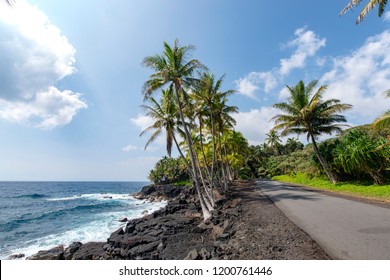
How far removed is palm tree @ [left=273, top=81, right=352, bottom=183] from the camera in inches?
839

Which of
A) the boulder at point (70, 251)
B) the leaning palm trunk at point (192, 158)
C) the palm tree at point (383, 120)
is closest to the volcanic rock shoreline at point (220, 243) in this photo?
the boulder at point (70, 251)

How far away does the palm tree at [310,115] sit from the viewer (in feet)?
69.9

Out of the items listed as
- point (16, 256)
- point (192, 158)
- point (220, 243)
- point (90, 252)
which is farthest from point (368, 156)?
point (16, 256)

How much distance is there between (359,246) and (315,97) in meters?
19.5

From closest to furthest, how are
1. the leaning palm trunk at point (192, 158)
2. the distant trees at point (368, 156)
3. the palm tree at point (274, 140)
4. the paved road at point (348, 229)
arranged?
the paved road at point (348, 229), the leaning palm trunk at point (192, 158), the distant trees at point (368, 156), the palm tree at point (274, 140)

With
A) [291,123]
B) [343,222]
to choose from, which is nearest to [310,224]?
[343,222]

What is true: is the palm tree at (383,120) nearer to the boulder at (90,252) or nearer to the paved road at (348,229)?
the paved road at (348,229)

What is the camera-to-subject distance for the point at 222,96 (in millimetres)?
18438

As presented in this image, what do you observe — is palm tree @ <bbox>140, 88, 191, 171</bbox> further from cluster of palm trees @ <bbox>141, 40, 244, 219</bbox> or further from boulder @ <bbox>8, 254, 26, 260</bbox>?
boulder @ <bbox>8, 254, 26, 260</bbox>

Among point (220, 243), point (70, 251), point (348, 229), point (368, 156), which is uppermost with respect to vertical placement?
point (368, 156)

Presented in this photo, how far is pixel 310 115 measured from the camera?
22.0m

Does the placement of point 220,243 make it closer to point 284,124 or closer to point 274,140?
point 284,124
